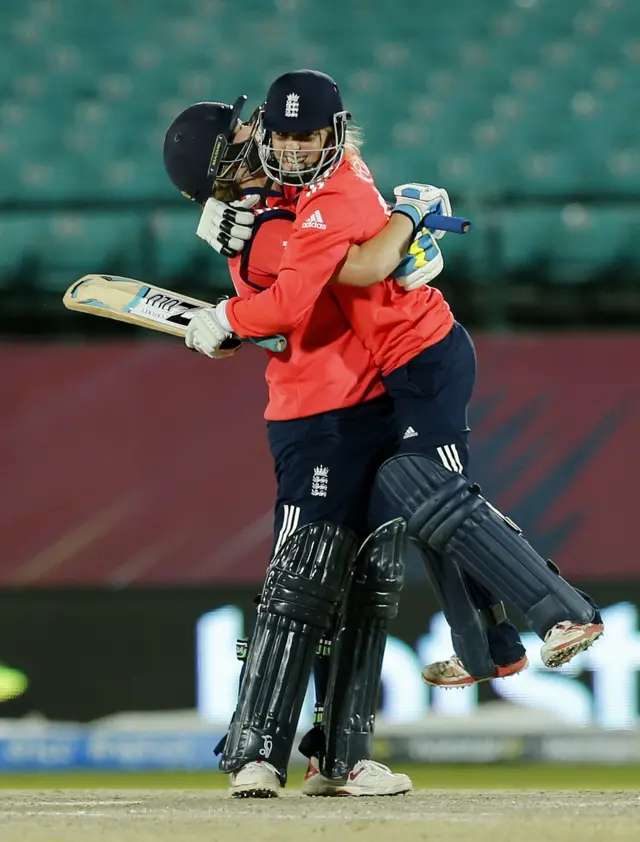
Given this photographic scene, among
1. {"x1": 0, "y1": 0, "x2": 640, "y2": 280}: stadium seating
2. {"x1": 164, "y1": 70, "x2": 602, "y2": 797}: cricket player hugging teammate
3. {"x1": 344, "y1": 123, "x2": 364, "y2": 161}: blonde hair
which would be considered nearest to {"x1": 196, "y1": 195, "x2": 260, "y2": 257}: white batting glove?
{"x1": 164, "y1": 70, "x2": 602, "y2": 797}: cricket player hugging teammate

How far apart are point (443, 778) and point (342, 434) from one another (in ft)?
8.27

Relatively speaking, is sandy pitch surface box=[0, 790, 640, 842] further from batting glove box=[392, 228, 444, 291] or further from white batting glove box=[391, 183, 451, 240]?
white batting glove box=[391, 183, 451, 240]

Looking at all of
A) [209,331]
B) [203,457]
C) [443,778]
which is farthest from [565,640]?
[203,457]

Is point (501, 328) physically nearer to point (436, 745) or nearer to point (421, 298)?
point (436, 745)

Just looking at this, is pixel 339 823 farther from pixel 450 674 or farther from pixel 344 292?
pixel 344 292

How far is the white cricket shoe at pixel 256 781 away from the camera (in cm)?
334

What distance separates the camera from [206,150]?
11.0 feet

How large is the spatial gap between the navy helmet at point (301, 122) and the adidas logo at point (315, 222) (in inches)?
5.1

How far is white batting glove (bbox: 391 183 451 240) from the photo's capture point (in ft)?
11.1

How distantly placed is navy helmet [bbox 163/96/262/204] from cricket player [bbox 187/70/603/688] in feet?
0.33

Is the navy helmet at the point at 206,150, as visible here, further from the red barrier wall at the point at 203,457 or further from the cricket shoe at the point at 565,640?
the red barrier wall at the point at 203,457

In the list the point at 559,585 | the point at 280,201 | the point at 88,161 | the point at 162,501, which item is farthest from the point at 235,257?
the point at 88,161

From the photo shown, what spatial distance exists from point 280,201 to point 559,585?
1175mm

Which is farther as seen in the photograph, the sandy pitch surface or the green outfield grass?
the green outfield grass
